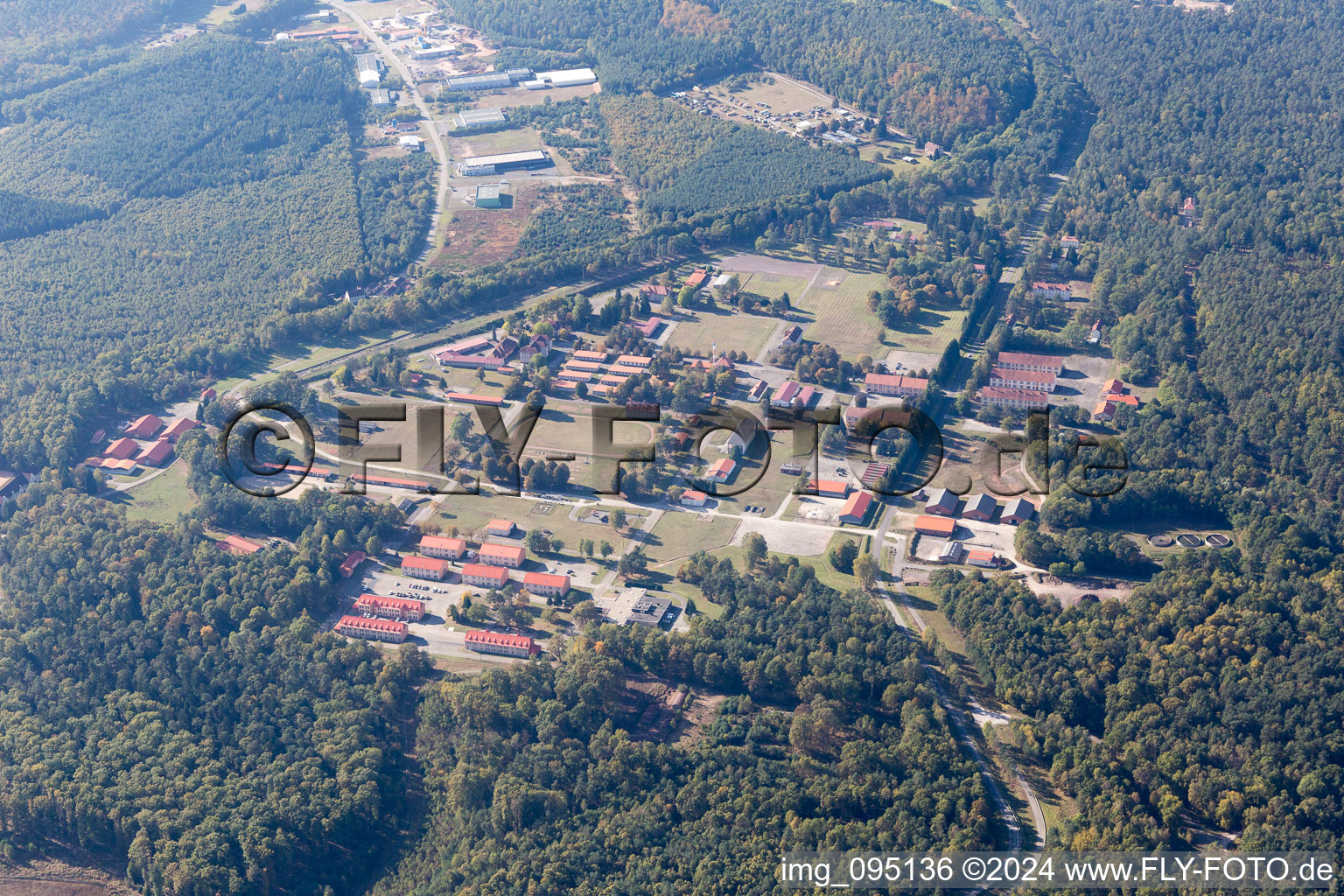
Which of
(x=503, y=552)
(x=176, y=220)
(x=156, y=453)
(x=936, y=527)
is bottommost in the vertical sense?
(x=503, y=552)

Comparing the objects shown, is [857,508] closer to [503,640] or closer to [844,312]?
[503,640]

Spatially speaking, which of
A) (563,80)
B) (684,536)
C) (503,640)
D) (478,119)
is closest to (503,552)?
(503,640)

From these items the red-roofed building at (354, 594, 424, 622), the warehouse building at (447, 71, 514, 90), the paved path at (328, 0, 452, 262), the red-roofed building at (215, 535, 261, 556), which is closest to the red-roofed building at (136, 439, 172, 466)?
the red-roofed building at (215, 535, 261, 556)

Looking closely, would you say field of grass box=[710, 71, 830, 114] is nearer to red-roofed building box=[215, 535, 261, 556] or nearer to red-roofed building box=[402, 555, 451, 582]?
A: red-roofed building box=[402, 555, 451, 582]

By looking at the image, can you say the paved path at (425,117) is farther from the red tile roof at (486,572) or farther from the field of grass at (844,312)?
the red tile roof at (486,572)

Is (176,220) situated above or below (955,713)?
above

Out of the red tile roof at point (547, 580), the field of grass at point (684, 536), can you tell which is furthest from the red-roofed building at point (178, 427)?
the field of grass at point (684, 536)

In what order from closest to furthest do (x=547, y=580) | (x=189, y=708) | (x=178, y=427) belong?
1. (x=189, y=708)
2. (x=547, y=580)
3. (x=178, y=427)
